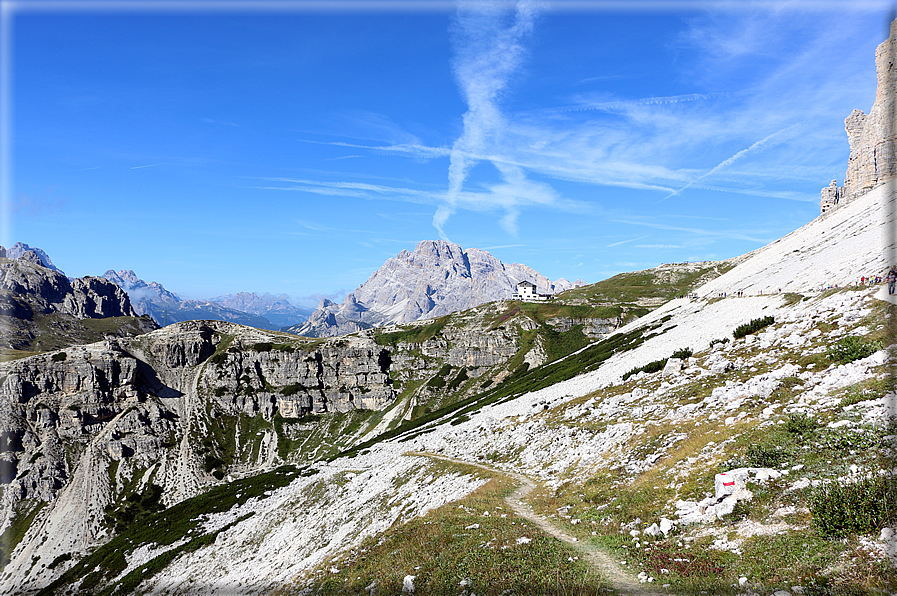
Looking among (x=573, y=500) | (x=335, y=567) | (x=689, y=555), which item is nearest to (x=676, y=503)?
(x=689, y=555)

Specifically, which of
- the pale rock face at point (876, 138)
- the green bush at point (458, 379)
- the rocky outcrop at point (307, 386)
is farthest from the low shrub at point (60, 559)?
the pale rock face at point (876, 138)

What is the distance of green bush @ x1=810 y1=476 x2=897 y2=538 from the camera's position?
10594 millimetres

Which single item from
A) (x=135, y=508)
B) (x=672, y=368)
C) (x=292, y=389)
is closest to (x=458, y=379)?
(x=292, y=389)

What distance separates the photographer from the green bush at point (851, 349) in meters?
21.5

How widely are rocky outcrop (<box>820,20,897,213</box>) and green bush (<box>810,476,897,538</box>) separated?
15568 cm

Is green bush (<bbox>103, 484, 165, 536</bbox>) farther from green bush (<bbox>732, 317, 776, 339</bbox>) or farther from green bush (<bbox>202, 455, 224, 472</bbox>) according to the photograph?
green bush (<bbox>732, 317, 776, 339</bbox>)

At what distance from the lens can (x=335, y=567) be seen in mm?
23375

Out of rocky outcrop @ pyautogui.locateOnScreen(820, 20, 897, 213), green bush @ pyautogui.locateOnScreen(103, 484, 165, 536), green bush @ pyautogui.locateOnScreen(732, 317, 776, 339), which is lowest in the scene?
green bush @ pyautogui.locateOnScreen(103, 484, 165, 536)

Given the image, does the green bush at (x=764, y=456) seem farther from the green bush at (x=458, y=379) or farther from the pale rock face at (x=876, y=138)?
the pale rock face at (x=876, y=138)

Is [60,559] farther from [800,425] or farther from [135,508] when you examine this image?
[800,425]

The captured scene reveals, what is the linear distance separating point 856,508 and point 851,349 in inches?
654

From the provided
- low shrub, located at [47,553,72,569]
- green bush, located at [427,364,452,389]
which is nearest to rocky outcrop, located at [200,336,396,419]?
green bush, located at [427,364,452,389]

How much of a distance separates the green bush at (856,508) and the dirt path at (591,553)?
4993mm

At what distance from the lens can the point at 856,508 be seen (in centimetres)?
1099
